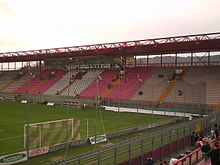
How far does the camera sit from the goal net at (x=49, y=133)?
586 inches

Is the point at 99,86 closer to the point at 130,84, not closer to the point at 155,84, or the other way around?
the point at 130,84

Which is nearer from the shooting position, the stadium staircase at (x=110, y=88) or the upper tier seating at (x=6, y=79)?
the stadium staircase at (x=110, y=88)

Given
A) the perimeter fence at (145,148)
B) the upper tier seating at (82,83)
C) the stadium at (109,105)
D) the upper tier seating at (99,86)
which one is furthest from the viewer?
the upper tier seating at (82,83)

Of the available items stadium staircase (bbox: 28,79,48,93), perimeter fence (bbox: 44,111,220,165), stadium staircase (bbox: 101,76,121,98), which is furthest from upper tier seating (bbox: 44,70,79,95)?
perimeter fence (bbox: 44,111,220,165)

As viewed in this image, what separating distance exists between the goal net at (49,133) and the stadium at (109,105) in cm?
6

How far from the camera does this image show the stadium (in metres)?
14.1

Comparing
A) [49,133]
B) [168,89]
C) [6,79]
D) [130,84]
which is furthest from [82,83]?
[49,133]

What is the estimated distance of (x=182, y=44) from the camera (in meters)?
37.3

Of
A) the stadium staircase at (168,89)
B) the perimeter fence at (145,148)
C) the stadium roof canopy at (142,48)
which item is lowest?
the perimeter fence at (145,148)

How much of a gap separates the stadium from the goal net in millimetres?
57

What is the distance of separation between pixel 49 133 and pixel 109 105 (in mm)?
23083

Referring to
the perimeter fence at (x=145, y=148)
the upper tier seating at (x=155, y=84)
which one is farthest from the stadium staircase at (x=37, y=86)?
the perimeter fence at (x=145, y=148)

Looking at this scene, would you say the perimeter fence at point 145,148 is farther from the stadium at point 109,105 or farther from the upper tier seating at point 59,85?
the upper tier seating at point 59,85

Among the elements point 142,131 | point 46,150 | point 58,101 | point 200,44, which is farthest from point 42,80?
point 46,150
